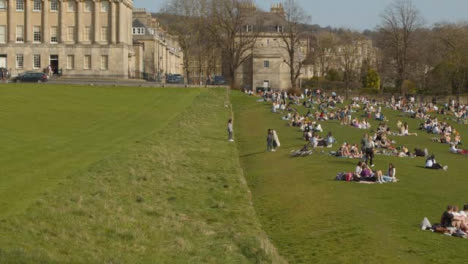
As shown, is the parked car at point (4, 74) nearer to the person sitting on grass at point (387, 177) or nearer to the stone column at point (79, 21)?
the stone column at point (79, 21)

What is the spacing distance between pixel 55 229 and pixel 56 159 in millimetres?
11225

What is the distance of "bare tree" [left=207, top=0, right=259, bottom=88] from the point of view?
106812 mm

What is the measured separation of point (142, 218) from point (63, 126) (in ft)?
74.7

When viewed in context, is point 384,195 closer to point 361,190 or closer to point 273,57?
point 361,190

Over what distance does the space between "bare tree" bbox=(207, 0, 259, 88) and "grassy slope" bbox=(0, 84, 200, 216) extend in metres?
24.8

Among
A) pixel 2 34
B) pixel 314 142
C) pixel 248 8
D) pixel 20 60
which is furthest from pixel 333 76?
pixel 314 142

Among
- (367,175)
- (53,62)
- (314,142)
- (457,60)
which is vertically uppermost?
(457,60)

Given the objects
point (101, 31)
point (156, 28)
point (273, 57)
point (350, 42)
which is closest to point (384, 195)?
point (101, 31)

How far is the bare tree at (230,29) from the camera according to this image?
106812 mm

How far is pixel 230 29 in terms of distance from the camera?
108 m

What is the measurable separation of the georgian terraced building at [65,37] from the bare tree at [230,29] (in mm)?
16886

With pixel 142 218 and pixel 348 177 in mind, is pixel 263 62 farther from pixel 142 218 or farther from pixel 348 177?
pixel 142 218

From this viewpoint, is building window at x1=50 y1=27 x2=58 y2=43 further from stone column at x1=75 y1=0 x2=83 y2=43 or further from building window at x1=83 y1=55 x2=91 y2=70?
building window at x1=83 y1=55 x2=91 y2=70

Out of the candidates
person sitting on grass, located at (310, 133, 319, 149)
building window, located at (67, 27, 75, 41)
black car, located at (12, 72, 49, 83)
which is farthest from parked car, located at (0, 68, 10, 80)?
person sitting on grass, located at (310, 133, 319, 149)
